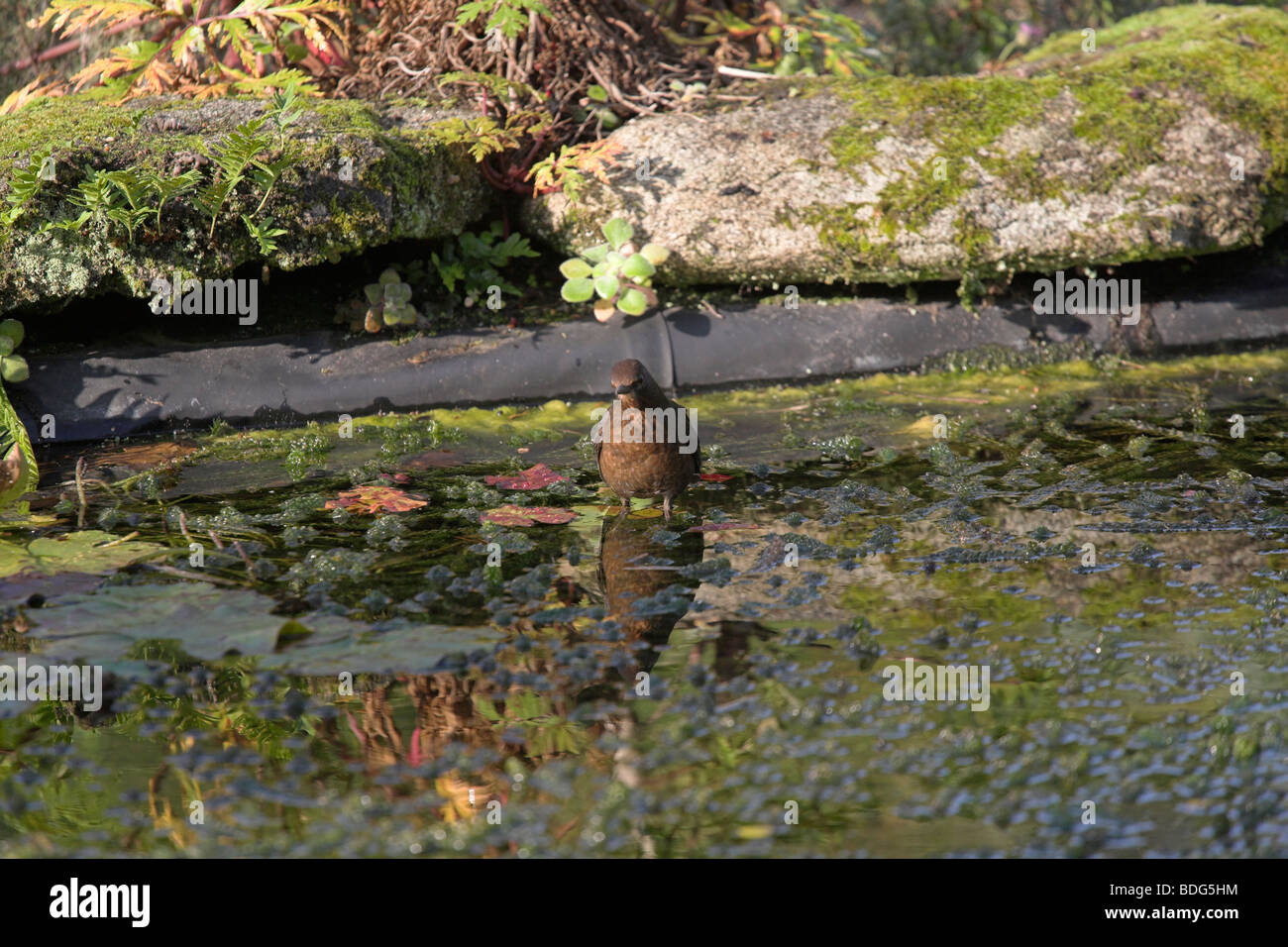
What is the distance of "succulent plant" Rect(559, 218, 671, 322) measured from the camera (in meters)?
5.23

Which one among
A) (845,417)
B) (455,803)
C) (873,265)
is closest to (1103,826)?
(455,803)

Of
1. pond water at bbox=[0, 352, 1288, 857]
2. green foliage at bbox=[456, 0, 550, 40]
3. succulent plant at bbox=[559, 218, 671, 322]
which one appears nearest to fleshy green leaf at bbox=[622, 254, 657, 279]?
succulent plant at bbox=[559, 218, 671, 322]

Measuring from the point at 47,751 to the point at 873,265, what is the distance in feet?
13.5

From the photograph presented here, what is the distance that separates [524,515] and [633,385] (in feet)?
1.96

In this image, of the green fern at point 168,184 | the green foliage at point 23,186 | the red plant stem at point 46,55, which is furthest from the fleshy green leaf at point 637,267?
the red plant stem at point 46,55

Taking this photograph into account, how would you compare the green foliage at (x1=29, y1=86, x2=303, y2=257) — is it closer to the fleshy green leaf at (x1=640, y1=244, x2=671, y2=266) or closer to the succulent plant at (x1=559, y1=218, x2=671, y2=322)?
the succulent plant at (x1=559, y1=218, x2=671, y2=322)

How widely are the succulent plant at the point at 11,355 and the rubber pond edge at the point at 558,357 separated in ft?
0.41

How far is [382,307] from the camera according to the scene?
5258 mm

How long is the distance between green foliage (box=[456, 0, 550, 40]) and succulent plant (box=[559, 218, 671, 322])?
106cm

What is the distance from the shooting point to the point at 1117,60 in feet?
19.6

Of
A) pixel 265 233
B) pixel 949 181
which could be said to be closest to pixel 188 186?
pixel 265 233

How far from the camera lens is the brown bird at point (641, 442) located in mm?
3766

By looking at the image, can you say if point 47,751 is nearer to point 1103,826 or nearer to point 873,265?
A: point 1103,826

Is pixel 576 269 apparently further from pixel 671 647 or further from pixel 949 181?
pixel 671 647
